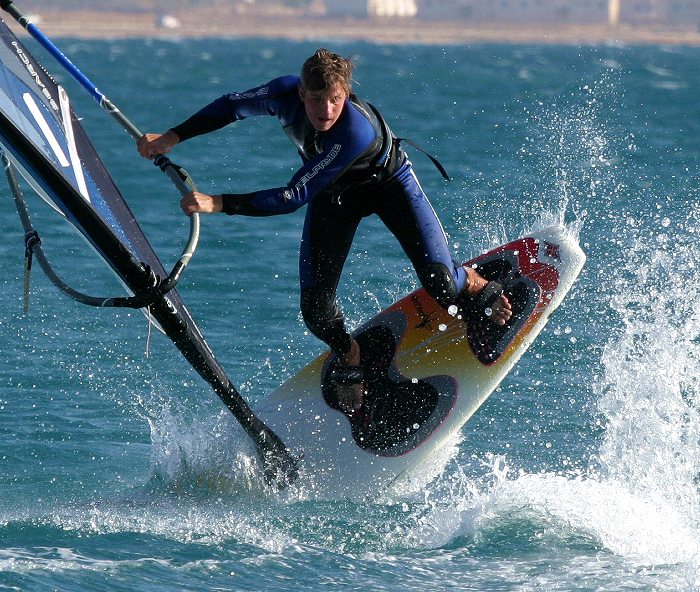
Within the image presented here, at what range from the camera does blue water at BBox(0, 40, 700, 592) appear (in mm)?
5414

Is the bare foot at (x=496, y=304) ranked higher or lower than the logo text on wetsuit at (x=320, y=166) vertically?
lower

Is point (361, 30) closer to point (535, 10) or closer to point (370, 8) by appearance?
point (370, 8)

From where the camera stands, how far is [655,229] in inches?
433

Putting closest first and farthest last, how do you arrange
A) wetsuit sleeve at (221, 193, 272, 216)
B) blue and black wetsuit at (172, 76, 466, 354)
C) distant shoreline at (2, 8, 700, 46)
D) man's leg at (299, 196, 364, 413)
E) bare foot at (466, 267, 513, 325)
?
wetsuit sleeve at (221, 193, 272, 216)
blue and black wetsuit at (172, 76, 466, 354)
man's leg at (299, 196, 364, 413)
bare foot at (466, 267, 513, 325)
distant shoreline at (2, 8, 700, 46)

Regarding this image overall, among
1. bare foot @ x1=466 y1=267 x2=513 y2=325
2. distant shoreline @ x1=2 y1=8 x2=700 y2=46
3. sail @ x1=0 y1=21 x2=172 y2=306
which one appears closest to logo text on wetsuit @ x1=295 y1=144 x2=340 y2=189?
sail @ x1=0 y1=21 x2=172 y2=306

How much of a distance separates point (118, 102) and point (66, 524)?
23.7m

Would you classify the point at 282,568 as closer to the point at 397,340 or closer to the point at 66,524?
the point at 66,524

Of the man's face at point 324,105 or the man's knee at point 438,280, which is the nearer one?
the man's face at point 324,105

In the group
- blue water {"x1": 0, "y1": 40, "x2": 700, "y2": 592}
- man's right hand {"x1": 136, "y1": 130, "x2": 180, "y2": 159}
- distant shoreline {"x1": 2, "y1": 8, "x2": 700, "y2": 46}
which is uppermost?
distant shoreline {"x1": 2, "y1": 8, "x2": 700, "y2": 46}

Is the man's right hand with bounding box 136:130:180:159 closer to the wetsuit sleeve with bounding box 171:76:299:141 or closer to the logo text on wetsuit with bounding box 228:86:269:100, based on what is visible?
the wetsuit sleeve with bounding box 171:76:299:141

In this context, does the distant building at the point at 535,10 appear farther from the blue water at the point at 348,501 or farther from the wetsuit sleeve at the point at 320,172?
the wetsuit sleeve at the point at 320,172

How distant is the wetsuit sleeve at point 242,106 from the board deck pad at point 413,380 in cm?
160

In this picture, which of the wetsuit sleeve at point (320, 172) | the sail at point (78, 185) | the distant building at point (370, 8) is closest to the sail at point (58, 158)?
the sail at point (78, 185)

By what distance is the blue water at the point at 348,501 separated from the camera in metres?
5.41
